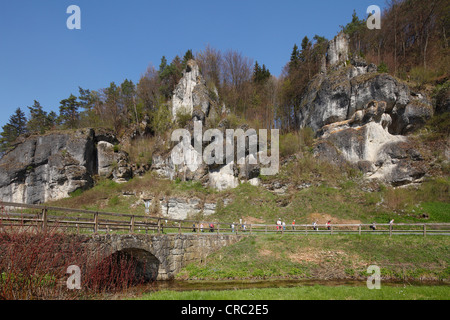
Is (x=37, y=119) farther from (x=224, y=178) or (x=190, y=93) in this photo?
(x=224, y=178)

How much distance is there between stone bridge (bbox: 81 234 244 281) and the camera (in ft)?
35.7

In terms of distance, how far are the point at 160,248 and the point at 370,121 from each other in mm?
33571

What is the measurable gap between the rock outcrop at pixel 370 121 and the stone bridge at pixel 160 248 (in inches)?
930

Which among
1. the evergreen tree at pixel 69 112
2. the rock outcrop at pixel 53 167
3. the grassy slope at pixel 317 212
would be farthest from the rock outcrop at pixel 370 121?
the evergreen tree at pixel 69 112

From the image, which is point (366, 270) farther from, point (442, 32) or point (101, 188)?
point (442, 32)

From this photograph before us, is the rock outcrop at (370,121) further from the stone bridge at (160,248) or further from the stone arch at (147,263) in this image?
the stone arch at (147,263)

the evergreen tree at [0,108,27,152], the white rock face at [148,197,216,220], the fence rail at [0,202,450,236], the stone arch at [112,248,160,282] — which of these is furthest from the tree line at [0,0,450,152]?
the stone arch at [112,248,160,282]

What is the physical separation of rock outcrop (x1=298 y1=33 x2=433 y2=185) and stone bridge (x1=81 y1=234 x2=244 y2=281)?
2363 cm

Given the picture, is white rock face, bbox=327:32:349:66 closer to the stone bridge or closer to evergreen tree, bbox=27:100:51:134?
the stone bridge

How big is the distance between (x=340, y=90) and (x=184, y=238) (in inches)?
1324

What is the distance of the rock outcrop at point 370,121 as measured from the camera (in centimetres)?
3244

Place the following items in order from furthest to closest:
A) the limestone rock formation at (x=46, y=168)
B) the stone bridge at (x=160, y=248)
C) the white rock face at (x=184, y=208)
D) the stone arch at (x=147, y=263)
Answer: the limestone rock formation at (x=46, y=168)
the white rock face at (x=184, y=208)
the stone arch at (x=147, y=263)
the stone bridge at (x=160, y=248)

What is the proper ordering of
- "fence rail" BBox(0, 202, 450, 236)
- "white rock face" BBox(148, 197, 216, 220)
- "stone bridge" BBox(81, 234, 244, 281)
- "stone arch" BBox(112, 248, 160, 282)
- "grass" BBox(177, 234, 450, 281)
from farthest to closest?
"white rock face" BBox(148, 197, 216, 220)
"grass" BBox(177, 234, 450, 281)
"stone arch" BBox(112, 248, 160, 282)
"stone bridge" BBox(81, 234, 244, 281)
"fence rail" BBox(0, 202, 450, 236)

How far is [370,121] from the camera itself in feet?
116
